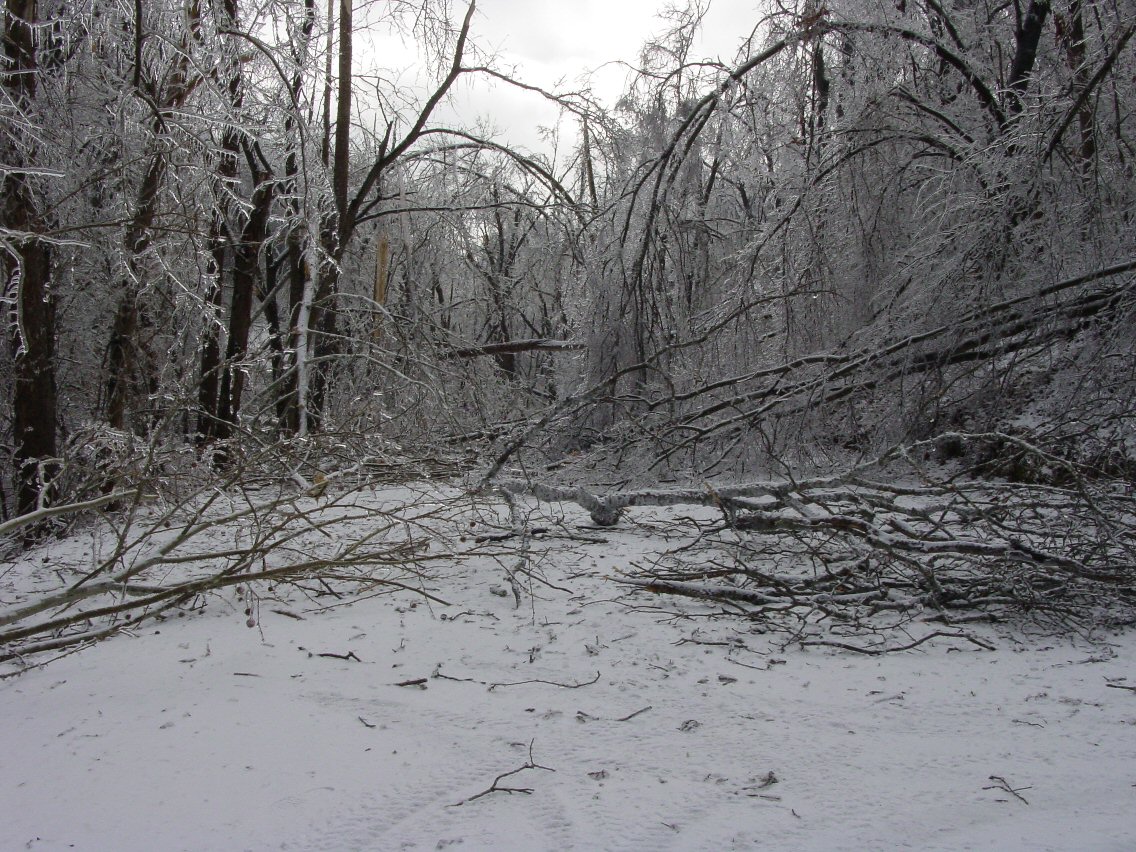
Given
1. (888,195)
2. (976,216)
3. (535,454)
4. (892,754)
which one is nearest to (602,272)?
(535,454)

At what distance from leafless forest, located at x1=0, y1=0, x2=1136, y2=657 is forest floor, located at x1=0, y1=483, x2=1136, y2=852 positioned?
0.33m

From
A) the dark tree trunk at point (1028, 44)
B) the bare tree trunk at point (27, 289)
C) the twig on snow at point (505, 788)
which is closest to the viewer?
the twig on snow at point (505, 788)

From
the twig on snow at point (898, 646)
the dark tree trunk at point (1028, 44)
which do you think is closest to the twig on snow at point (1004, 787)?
the twig on snow at point (898, 646)

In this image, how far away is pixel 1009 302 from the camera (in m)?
3.87

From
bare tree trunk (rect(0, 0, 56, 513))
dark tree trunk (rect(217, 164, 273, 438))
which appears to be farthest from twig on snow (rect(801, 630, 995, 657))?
dark tree trunk (rect(217, 164, 273, 438))

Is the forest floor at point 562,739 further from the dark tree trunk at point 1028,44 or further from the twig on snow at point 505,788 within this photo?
the dark tree trunk at point 1028,44

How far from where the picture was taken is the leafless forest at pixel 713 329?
10.4ft

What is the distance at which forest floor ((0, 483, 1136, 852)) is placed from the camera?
1.59m

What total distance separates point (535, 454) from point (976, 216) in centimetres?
320

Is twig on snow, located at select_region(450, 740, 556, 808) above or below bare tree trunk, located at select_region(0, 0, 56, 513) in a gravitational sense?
below

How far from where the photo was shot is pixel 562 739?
1.99 meters

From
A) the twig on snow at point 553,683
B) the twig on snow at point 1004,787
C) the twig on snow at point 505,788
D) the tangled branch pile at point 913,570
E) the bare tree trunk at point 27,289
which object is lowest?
the twig on snow at point 505,788

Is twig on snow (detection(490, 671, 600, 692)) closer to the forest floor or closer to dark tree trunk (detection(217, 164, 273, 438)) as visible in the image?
the forest floor

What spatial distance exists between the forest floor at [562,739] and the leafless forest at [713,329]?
33cm
